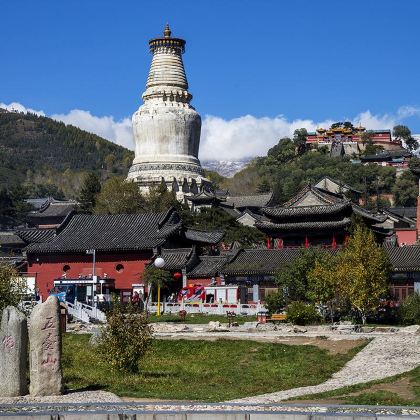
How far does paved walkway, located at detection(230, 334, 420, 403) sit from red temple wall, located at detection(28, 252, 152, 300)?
21111 millimetres

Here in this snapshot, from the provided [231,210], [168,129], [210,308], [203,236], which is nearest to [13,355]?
[210,308]

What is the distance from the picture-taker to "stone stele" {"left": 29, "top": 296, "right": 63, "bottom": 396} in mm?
17984

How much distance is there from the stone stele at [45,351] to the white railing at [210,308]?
21144 mm

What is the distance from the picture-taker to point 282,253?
4606cm

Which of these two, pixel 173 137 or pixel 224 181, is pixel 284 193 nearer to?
pixel 173 137

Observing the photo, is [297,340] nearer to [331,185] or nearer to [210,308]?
[210,308]

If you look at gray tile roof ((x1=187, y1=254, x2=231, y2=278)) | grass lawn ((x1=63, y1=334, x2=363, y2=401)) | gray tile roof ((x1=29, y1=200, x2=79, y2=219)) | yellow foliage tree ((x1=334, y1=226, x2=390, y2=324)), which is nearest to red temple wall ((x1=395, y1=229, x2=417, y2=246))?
gray tile roof ((x1=29, y1=200, x2=79, y2=219))

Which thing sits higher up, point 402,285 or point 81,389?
point 402,285

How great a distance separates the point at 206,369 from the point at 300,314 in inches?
400

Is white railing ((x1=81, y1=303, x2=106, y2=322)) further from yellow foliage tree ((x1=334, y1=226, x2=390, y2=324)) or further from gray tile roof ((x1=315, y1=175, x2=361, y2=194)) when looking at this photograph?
gray tile roof ((x1=315, y1=175, x2=361, y2=194))

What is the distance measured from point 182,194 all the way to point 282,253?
2967cm

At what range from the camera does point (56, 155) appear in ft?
614

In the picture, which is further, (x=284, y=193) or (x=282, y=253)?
(x=284, y=193)

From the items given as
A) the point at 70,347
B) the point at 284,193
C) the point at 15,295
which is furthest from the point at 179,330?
the point at 284,193
